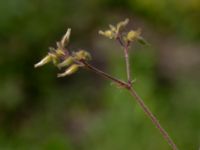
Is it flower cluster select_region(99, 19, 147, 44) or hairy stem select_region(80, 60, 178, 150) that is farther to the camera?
flower cluster select_region(99, 19, 147, 44)

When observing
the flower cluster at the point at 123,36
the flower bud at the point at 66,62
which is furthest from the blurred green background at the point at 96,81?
the flower bud at the point at 66,62

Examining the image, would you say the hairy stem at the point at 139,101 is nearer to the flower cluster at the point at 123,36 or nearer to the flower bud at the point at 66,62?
the flower bud at the point at 66,62

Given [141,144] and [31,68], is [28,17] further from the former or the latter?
[141,144]

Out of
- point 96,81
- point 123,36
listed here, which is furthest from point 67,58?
point 96,81

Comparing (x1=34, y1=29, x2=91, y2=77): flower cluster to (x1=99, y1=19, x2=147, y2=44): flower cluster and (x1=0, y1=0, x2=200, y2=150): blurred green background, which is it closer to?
(x1=99, y1=19, x2=147, y2=44): flower cluster

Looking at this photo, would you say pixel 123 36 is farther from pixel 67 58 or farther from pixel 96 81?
pixel 96 81

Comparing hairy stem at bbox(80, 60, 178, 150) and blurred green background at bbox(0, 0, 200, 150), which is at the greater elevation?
blurred green background at bbox(0, 0, 200, 150)

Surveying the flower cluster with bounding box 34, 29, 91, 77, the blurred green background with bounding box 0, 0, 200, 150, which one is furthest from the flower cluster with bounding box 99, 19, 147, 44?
the blurred green background with bounding box 0, 0, 200, 150

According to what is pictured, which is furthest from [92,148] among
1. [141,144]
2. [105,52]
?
[105,52]

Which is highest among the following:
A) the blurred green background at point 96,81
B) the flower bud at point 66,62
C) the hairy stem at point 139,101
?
the blurred green background at point 96,81
